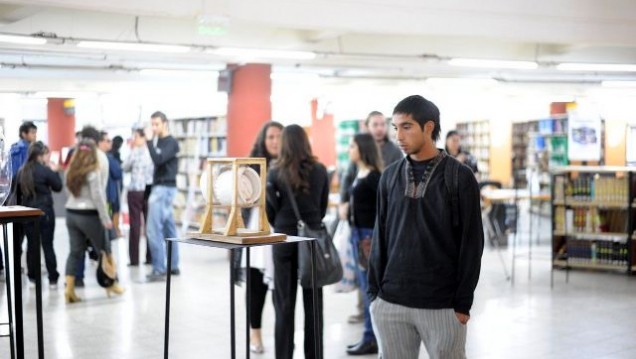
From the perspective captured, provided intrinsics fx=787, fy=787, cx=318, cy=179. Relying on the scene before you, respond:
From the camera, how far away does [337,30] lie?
9.08 metres

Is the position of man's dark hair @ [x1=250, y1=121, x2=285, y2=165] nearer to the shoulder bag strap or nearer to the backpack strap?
the shoulder bag strap

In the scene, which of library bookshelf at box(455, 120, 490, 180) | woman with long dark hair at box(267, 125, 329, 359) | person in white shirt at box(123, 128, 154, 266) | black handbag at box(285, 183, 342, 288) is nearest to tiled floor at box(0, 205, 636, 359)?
person in white shirt at box(123, 128, 154, 266)

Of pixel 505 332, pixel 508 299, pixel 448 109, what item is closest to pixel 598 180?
pixel 508 299

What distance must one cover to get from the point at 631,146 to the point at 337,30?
4.09 metres

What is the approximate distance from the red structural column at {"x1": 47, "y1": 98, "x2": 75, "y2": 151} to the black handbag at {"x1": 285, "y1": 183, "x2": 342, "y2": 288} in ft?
52.3

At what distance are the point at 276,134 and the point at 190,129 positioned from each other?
9562 millimetres

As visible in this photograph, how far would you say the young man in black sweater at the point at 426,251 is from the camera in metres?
3.06

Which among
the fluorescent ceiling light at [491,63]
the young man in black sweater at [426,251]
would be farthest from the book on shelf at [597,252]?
the young man in black sweater at [426,251]

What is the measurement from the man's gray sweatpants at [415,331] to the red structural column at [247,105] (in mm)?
8600

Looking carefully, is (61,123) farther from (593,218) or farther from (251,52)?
(593,218)

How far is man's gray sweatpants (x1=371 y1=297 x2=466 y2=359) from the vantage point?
3057 millimetres

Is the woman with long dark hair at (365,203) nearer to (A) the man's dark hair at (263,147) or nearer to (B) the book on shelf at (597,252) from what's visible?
(A) the man's dark hair at (263,147)

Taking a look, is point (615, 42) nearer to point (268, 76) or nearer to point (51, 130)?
point (268, 76)

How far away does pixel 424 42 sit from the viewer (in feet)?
42.4
